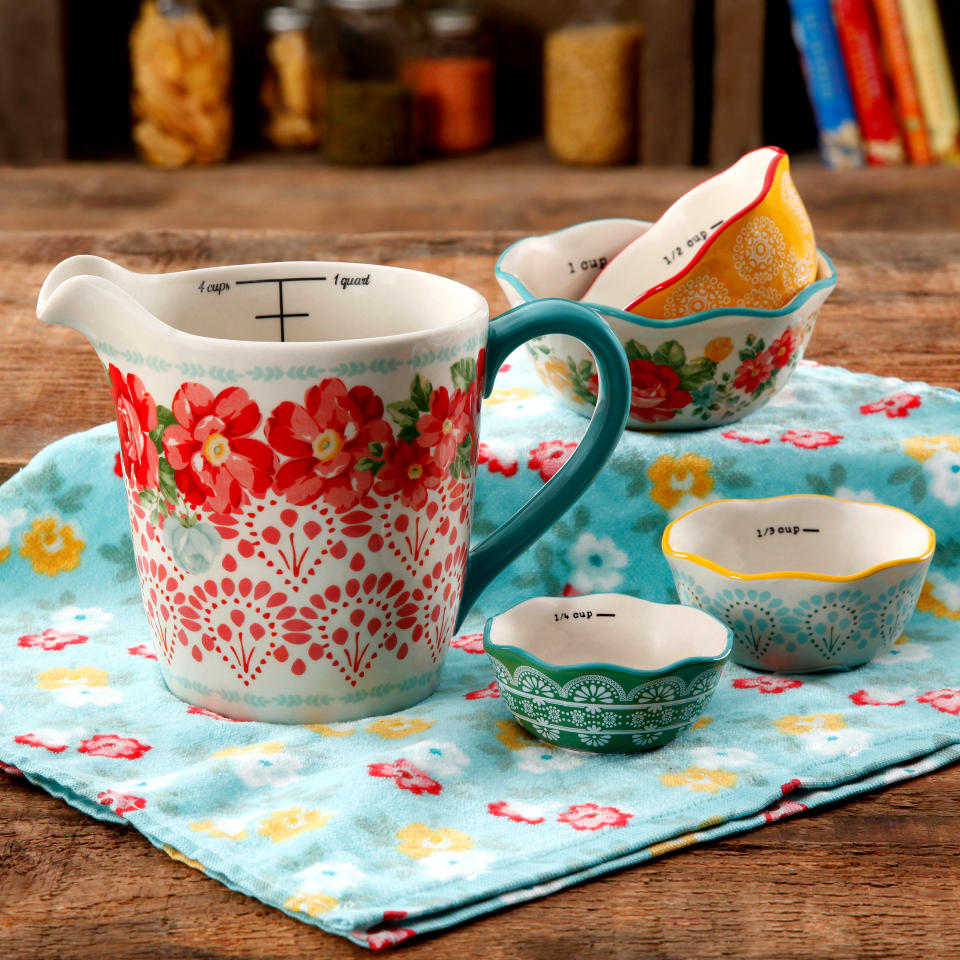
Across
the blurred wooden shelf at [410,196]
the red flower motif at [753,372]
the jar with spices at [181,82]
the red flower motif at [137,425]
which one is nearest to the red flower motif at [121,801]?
the red flower motif at [137,425]

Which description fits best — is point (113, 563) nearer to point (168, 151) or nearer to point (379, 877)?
point (379, 877)

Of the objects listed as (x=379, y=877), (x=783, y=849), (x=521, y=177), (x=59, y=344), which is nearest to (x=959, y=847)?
(x=783, y=849)

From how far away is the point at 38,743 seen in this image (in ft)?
1.41

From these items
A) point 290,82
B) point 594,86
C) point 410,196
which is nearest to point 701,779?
point 410,196

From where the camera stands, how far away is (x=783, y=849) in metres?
0.37

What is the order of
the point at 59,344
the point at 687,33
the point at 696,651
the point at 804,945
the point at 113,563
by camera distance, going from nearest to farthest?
1. the point at 804,945
2. the point at 696,651
3. the point at 113,563
4. the point at 59,344
5. the point at 687,33

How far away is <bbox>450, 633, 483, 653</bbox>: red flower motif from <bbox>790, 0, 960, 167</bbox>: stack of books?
3.53 ft

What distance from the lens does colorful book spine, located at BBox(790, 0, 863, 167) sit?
1.38m

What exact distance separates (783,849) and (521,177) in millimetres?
1170

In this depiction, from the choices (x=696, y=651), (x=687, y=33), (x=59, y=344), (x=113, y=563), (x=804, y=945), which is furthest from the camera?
(x=687, y=33)

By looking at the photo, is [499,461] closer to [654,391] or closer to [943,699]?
[654,391]

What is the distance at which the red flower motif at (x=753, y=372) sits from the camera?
22.6 inches

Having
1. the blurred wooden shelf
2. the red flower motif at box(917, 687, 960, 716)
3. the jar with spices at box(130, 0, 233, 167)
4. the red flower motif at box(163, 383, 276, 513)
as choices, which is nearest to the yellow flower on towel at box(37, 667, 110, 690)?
the red flower motif at box(163, 383, 276, 513)

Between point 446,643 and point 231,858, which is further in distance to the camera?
point 446,643
